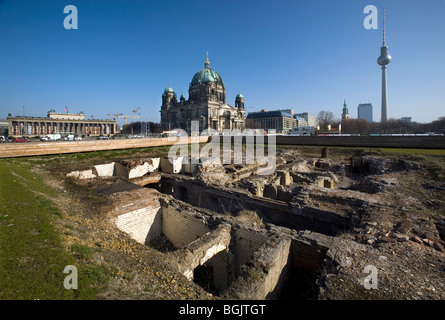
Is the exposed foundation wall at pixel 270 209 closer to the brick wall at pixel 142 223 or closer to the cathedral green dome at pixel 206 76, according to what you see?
the brick wall at pixel 142 223

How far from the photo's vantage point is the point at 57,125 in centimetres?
6694

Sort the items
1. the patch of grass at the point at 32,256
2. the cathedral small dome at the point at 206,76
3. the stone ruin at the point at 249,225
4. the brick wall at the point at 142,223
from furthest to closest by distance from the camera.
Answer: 1. the cathedral small dome at the point at 206,76
2. the brick wall at the point at 142,223
3. the stone ruin at the point at 249,225
4. the patch of grass at the point at 32,256

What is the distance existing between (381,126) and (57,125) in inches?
3860

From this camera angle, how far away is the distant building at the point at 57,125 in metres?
60.1

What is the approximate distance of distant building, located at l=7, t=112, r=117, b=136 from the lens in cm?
6008

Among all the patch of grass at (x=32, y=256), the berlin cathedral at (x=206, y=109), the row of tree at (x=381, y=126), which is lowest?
the patch of grass at (x=32, y=256)

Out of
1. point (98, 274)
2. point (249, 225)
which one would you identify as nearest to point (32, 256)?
point (98, 274)

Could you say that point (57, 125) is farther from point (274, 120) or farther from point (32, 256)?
point (274, 120)

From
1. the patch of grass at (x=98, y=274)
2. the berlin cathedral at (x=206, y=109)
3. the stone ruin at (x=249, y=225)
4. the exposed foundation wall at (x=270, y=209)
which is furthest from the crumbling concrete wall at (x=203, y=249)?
the berlin cathedral at (x=206, y=109)

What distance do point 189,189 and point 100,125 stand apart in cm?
7389

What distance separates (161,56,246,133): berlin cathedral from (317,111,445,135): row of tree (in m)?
30.1

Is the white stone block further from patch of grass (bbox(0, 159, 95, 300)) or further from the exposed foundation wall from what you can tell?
patch of grass (bbox(0, 159, 95, 300))

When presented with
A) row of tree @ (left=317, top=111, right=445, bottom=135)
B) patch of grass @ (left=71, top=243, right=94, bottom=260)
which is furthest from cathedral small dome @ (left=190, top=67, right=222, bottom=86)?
patch of grass @ (left=71, top=243, right=94, bottom=260)

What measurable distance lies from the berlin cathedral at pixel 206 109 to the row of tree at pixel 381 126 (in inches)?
1187
